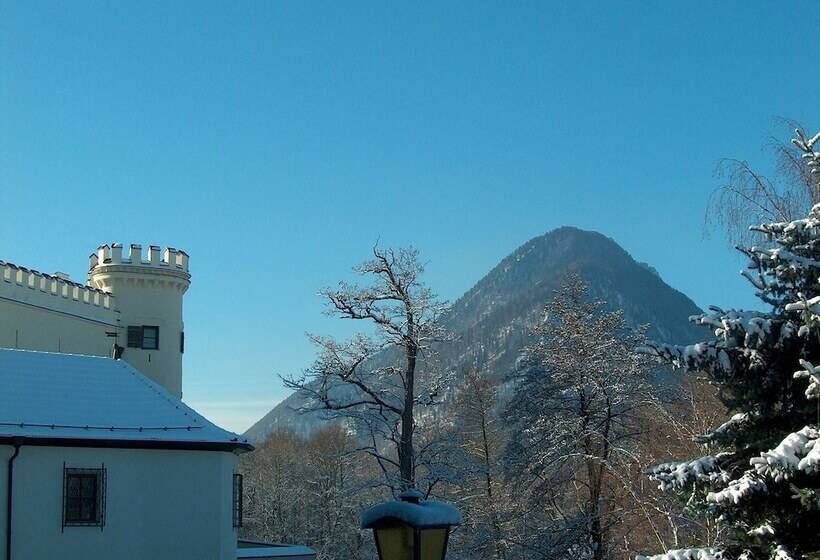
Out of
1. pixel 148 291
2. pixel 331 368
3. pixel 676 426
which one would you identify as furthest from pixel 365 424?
pixel 148 291

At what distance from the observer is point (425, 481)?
87.6ft

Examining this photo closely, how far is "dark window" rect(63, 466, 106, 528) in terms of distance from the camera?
21.1 meters

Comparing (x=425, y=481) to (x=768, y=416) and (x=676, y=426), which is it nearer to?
(x=676, y=426)

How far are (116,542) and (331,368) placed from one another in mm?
7123

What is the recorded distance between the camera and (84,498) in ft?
70.1

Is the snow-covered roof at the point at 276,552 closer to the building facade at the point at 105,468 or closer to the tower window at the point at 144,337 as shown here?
the building facade at the point at 105,468

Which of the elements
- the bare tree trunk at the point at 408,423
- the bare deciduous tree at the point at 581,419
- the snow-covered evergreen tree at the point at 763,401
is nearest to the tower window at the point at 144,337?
the bare tree trunk at the point at 408,423

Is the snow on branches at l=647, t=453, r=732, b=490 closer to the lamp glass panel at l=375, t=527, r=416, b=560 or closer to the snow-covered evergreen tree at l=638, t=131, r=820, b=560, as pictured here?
the snow-covered evergreen tree at l=638, t=131, r=820, b=560

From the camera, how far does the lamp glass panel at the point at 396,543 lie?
6758 millimetres

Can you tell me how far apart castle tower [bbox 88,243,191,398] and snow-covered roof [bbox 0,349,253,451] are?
1189 cm

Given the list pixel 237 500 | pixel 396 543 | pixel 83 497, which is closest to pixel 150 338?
pixel 237 500

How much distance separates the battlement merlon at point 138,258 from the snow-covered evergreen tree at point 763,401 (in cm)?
2898

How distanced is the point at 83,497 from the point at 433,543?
53.9ft

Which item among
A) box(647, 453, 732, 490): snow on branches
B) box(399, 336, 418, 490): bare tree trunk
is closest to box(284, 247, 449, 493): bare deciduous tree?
box(399, 336, 418, 490): bare tree trunk
